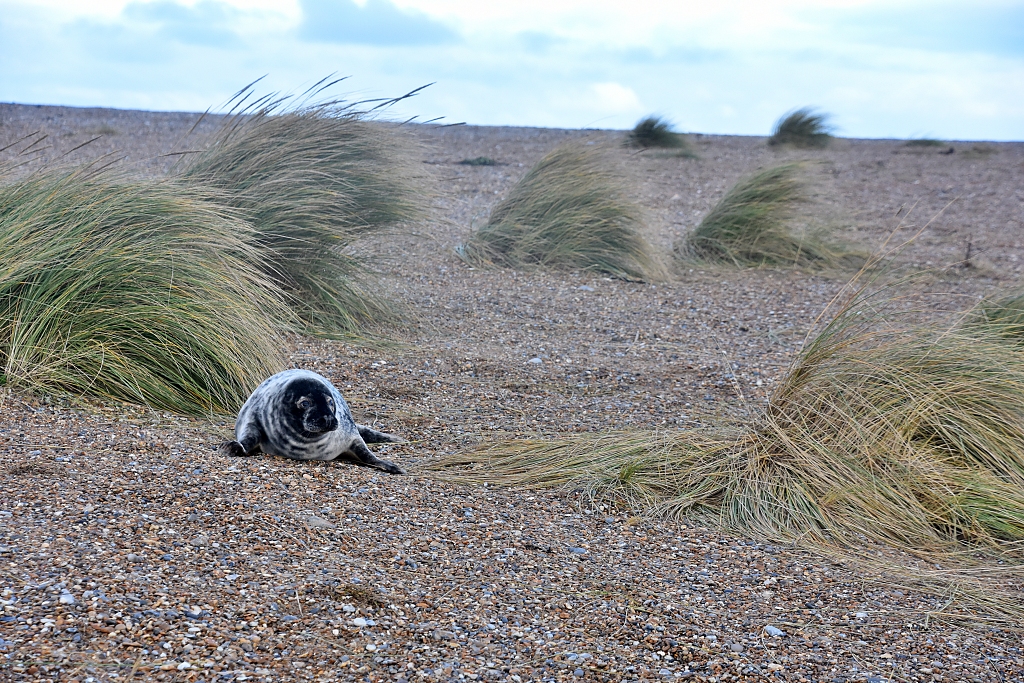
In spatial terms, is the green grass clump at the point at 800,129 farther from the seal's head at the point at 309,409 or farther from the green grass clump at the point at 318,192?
the seal's head at the point at 309,409

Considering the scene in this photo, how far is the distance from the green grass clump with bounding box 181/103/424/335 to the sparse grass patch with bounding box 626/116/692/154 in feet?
34.8

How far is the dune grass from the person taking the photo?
3.08m

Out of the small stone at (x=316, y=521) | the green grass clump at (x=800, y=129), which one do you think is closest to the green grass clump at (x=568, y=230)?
the small stone at (x=316, y=521)

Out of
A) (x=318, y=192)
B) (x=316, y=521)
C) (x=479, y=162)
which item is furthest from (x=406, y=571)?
(x=479, y=162)

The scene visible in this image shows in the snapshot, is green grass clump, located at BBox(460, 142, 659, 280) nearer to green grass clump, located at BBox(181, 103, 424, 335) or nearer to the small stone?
green grass clump, located at BBox(181, 103, 424, 335)

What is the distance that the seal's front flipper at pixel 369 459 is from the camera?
324 centimetres

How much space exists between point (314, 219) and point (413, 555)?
3180mm

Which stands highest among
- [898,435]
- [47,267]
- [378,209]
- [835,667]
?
[378,209]

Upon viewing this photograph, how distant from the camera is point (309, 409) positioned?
3133mm

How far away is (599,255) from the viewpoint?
7.63 metres

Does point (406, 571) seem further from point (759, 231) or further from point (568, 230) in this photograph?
point (759, 231)

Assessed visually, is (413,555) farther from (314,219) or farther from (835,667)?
(314,219)

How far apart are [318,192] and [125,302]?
5.55 ft

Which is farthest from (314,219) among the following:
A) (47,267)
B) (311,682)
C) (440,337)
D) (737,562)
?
(311,682)
